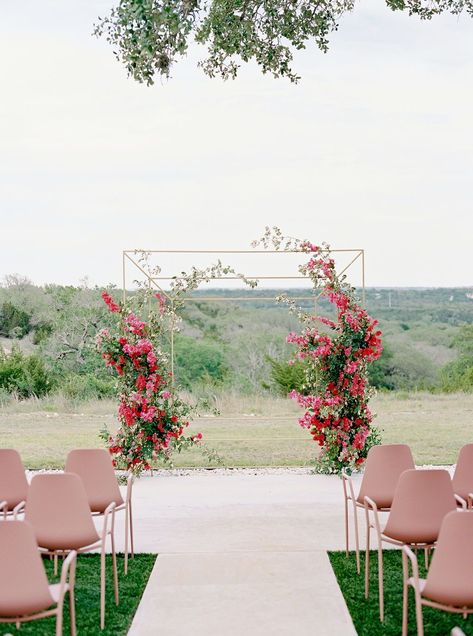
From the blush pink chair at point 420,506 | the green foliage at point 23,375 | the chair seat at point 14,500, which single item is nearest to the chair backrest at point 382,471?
the blush pink chair at point 420,506

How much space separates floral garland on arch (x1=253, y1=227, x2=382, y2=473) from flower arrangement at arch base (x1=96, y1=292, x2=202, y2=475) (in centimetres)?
123

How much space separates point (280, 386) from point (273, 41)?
13.6ft

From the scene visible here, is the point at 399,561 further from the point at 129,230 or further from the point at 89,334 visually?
the point at 129,230

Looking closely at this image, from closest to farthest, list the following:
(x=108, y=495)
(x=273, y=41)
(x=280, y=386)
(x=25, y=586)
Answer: (x=25, y=586) < (x=108, y=495) < (x=273, y=41) < (x=280, y=386)

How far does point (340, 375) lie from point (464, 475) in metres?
3.59

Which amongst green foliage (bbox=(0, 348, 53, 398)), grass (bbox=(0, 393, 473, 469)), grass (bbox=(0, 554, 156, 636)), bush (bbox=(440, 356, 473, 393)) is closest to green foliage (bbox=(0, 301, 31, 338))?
green foliage (bbox=(0, 348, 53, 398))

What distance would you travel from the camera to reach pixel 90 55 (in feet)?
49.7

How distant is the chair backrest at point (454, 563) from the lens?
12.9 feet

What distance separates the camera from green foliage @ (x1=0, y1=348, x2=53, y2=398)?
13.5 meters

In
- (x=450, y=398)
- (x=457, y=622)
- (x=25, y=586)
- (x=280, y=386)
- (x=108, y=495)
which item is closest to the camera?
(x=25, y=586)

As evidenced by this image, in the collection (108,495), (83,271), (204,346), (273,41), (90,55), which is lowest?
(108,495)

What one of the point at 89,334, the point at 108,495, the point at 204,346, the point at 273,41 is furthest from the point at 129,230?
the point at 108,495

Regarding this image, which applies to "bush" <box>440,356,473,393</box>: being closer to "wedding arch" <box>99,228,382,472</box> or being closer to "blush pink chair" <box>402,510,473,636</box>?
"wedding arch" <box>99,228,382,472</box>

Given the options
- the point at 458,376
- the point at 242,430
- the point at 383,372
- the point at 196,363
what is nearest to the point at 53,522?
the point at 196,363
